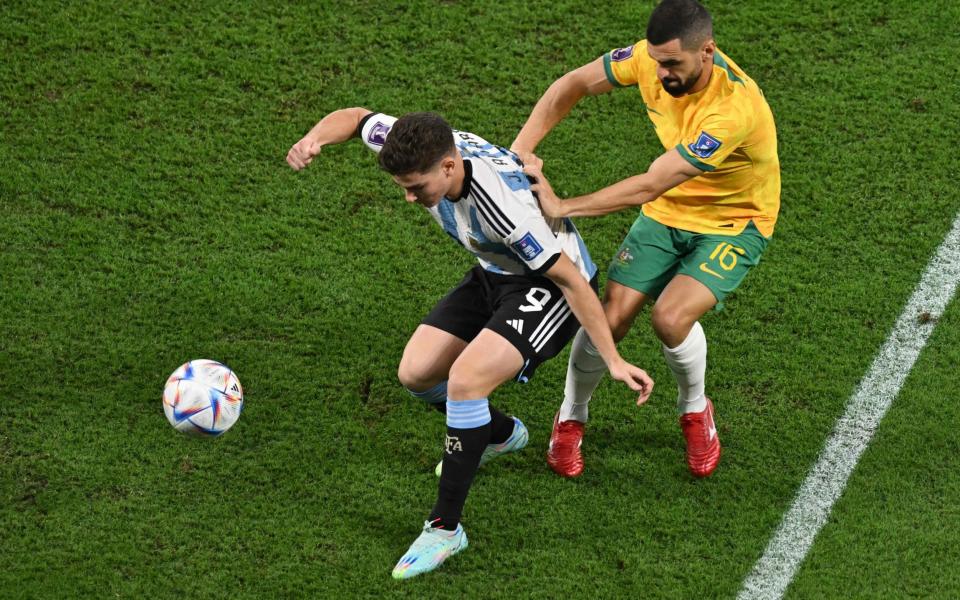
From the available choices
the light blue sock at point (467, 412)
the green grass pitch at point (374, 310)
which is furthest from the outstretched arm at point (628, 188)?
the green grass pitch at point (374, 310)

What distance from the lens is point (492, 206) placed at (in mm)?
4570

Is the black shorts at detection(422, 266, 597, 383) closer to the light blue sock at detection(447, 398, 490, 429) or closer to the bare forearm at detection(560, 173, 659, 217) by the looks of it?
the light blue sock at detection(447, 398, 490, 429)

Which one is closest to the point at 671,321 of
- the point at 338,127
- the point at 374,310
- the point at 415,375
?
the point at 415,375

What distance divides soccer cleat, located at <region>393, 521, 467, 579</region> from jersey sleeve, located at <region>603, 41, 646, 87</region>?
6.60 ft

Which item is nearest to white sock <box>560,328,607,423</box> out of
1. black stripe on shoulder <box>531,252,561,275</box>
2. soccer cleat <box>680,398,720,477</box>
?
soccer cleat <box>680,398,720,477</box>

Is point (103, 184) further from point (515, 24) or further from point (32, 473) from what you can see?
point (515, 24)

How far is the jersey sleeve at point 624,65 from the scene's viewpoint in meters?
5.20

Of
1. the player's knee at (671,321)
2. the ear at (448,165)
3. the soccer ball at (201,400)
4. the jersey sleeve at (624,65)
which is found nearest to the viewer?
the ear at (448,165)

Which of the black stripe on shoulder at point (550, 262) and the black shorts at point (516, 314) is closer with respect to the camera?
the black stripe on shoulder at point (550, 262)

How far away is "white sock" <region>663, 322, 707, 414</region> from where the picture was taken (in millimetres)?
5133

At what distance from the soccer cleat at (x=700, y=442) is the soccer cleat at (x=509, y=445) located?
2.33 feet

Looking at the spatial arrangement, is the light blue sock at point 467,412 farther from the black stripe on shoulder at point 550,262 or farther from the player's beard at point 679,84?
the player's beard at point 679,84

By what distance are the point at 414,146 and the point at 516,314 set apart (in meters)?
0.86

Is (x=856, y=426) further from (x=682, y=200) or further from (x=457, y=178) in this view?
(x=457, y=178)
